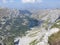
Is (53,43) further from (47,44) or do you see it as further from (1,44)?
(1,44)

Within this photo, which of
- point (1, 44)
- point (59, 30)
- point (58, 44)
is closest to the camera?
point (58, 44)

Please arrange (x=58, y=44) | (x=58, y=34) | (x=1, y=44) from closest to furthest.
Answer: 1. (x=58, y=44)
2. (x=58, y=34)
3. (x=1, y=44)

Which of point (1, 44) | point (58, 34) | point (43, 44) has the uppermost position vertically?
point (58, 34)

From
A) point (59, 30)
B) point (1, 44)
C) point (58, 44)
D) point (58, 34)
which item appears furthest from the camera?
point (1, 44)

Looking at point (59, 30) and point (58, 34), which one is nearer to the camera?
point (58, 34)

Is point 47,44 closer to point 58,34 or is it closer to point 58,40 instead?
point 58,34

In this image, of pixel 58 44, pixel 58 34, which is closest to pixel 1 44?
pixel 58 34

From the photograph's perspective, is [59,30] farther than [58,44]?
Yes

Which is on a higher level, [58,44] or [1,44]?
[58,44]

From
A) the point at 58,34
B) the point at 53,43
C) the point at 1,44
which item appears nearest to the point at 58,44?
the point at 53,43

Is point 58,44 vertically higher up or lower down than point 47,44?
higher up
